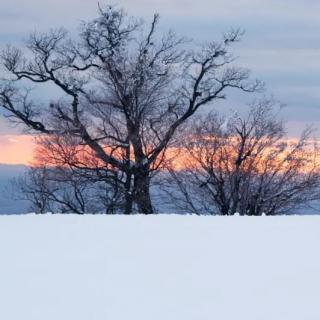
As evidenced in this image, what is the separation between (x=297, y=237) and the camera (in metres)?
5.85

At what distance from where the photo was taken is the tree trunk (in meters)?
23.9

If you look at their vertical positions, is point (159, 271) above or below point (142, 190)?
below

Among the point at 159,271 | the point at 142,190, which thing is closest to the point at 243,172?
the point at 142,190

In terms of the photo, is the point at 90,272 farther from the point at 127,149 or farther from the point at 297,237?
the point at 127,149

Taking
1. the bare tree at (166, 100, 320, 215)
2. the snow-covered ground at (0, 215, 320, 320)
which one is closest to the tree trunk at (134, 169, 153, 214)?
the bare tree at (166, 100, 320, 215)

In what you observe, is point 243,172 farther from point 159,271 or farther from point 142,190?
point 159,271

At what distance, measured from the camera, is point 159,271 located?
4.40m

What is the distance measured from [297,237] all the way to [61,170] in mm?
19499

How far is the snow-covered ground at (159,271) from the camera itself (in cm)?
346

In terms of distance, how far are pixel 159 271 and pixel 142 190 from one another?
65.1 feet

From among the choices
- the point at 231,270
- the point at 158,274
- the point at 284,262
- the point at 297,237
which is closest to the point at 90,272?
the point at 158,274

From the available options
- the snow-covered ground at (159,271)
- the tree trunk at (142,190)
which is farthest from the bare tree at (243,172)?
the snow-covered ground at (159,271)

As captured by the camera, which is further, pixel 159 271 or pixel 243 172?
pixel 243 172

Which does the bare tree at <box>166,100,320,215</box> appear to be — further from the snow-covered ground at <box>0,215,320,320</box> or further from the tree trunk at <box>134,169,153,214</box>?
the snow-covered ground at <box>0,215,320,320</box>
